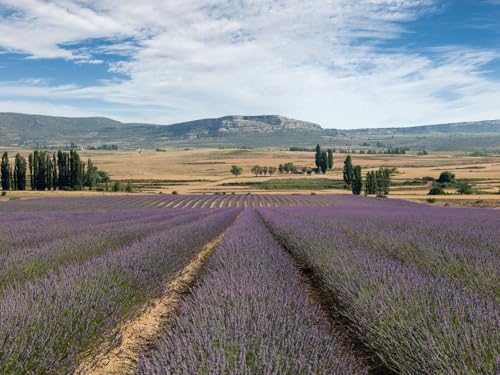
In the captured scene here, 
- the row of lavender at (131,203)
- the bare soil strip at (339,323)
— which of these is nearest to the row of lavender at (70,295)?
the bare soil strip at (339,323)

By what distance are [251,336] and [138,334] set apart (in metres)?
2.13

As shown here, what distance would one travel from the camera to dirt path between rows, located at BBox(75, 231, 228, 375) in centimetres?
360

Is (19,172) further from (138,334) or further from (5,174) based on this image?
(138,334)

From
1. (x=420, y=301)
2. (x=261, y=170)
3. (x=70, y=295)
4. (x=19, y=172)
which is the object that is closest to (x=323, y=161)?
(x=261, y=170)

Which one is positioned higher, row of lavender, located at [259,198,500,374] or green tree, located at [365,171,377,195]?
row of lavender, located at [259,198,500,374]

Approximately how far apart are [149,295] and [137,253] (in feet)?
3.94

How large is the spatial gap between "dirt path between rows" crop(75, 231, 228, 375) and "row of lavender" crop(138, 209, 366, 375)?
497 mm

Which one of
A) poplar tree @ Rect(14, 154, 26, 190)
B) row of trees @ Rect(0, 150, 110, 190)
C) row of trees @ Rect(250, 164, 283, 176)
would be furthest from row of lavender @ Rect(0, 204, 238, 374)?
row of trees @ Rect(250, 164, 283, 176)

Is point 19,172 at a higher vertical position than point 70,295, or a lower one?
lower

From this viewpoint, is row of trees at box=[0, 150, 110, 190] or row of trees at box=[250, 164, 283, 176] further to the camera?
row of trees at box=[250, 164, 283, 176]

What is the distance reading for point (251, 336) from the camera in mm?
2846

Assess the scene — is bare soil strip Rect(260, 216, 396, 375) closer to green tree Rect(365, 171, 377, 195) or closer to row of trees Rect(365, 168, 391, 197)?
row of trees Rect(365, 168, 391, 197)

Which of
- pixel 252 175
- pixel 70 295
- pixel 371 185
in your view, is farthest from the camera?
pixel 252 175

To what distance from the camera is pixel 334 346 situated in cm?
269
